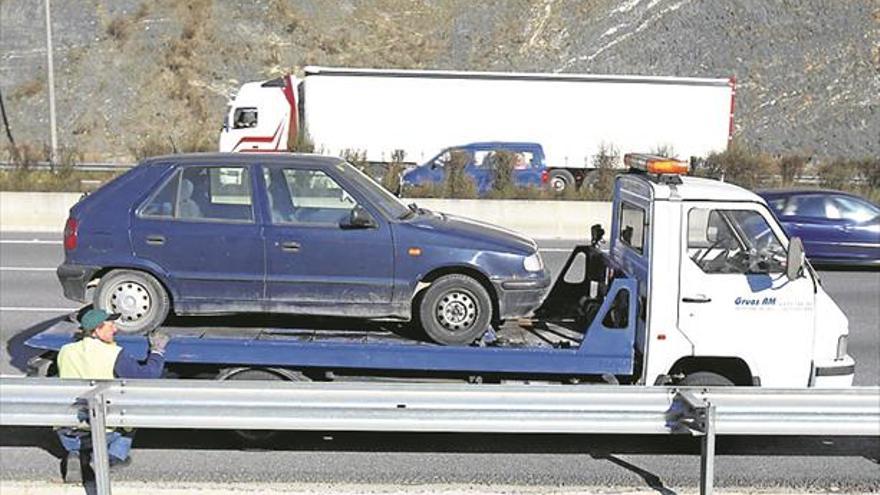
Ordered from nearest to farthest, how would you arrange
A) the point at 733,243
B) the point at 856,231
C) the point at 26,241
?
1. the point at 733,243
2. the point at 856,231
3. the point at 26,241

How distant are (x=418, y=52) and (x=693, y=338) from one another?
39020mm

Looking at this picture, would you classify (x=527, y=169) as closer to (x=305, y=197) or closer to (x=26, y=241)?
(x=26, y=241)

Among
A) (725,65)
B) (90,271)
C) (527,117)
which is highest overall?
(725,65)

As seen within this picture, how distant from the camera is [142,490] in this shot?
191 inches

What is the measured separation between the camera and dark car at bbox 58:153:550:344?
21.5 ft

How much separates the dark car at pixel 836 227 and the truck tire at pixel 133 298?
1130 cm

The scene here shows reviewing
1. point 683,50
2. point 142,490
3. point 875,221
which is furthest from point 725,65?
point 142,490

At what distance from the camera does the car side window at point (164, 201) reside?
6602 mm

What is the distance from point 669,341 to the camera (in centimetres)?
600

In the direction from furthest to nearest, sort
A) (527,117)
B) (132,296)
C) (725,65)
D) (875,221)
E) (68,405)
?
(725,65), (527,117), (875,221), (132,296), (68,405)

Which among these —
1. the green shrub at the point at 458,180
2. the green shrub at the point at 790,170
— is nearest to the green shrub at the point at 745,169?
the green shrub at the point at 790,170

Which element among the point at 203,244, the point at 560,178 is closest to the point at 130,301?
the point at 203,244

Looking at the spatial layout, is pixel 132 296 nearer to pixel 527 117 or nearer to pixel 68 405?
pixel 68 405

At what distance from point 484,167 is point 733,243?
14.8m
